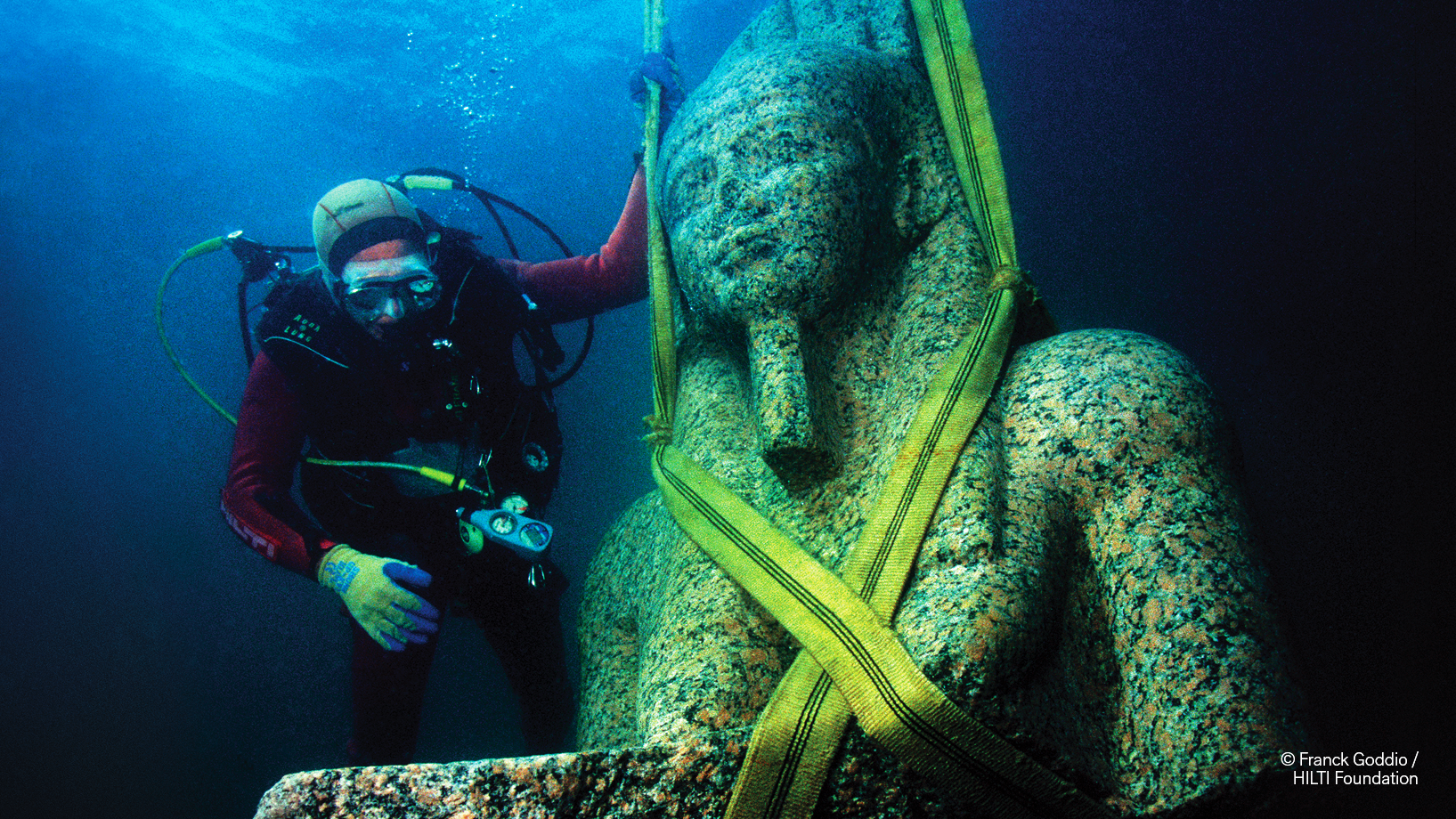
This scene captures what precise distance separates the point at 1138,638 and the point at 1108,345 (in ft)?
2.56

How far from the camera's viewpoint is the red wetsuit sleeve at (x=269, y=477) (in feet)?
10.5

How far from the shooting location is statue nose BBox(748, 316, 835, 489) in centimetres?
177

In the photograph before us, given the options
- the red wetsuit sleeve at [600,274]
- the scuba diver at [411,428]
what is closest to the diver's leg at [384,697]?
the scuba diver at [411,428]

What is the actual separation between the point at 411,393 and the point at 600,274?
4.75 ft

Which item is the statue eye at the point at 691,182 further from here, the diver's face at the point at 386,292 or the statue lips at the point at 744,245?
the diver's face at the point at 386,292

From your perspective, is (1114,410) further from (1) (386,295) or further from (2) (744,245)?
(1) (386,295)

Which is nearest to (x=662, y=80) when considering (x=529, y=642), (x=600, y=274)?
(x=600, y=274)

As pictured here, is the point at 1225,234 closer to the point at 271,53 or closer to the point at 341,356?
the point at 341,356

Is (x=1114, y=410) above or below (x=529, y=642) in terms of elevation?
above

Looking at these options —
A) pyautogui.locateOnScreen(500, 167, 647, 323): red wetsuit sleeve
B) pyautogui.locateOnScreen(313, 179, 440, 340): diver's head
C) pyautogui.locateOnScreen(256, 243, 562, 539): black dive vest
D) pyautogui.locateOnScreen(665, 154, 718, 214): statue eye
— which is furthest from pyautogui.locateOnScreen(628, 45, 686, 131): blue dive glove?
pyautogui.locateOnScreen(313, 179, 440, 340): diver's head

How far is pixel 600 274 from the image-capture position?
13.2 ft

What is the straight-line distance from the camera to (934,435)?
1.53 metres

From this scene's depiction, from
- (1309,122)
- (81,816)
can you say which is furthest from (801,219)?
(81,816)

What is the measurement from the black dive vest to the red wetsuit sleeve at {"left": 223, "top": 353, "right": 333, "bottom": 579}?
4.7 inches
